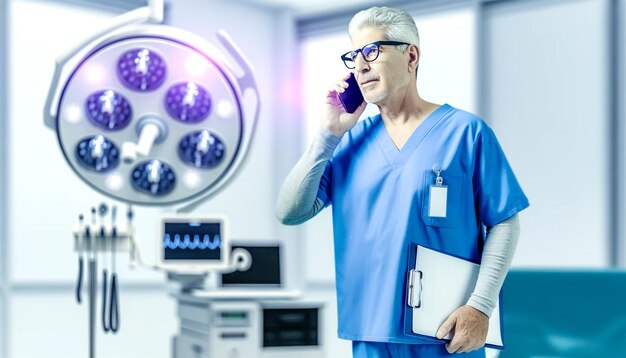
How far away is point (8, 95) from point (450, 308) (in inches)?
113

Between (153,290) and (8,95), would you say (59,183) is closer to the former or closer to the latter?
(8,95)

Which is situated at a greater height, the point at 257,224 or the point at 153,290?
the point at 257,224

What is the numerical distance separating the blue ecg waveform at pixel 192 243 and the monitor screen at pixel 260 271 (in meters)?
0.54

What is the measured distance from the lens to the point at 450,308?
1.54 m

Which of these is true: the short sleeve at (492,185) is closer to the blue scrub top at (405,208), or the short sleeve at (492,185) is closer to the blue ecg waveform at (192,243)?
the blue scrub top at (405,208)

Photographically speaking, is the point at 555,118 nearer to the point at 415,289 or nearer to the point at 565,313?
the point at 565,313

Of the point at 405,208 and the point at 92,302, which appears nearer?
the point at 405,208

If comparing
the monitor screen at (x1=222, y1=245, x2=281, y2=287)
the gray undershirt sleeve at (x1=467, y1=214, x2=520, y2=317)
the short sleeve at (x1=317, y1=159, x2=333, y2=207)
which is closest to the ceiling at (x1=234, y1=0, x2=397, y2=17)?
the monitor screen at (x1=222, y1=245, x2=281, y2=287)

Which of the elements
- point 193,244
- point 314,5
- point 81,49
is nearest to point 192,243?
point 193,244

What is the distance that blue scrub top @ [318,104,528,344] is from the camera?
60.8 inches

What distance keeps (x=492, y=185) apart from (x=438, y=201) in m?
0.12

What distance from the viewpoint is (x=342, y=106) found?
1.62 metres

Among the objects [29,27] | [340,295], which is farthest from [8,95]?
[340,295]

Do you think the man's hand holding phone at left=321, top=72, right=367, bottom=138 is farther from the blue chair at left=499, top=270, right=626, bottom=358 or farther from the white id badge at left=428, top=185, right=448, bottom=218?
the blue chair at left=499, top=270, right=626, bottom=358
